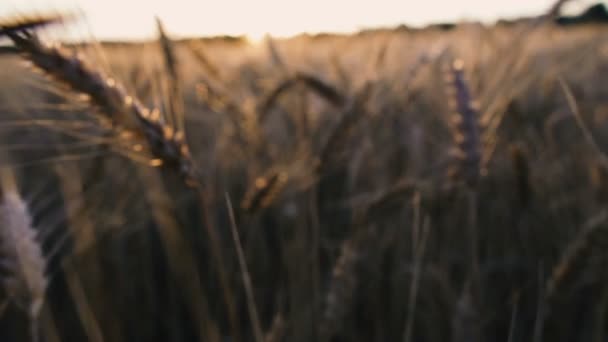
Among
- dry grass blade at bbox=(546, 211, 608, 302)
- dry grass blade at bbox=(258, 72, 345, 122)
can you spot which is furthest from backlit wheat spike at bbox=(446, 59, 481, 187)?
dry grass blade at bbox=(258, 72, 345, 122)

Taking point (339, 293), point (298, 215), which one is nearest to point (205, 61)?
point (298, 215)

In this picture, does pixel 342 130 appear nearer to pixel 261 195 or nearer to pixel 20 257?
pixel 261 195

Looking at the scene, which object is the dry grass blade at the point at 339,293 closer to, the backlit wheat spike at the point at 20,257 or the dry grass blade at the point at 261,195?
the dry grass blade at the point at 261,195

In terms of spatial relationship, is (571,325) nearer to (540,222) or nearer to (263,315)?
(540,222)

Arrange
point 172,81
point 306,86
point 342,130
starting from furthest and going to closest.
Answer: point 306,86, point 342,130, point 172,81

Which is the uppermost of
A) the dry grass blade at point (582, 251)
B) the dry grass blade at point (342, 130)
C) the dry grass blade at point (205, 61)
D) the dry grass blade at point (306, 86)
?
the dry grass blade at point (205, 61)

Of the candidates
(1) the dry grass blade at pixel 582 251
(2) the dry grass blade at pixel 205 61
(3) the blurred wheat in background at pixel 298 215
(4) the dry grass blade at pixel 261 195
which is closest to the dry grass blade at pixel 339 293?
(3) the blurred wheat in background at pixel 298 215

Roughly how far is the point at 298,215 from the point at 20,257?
0.59 meters

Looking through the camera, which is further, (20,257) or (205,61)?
(205,61)

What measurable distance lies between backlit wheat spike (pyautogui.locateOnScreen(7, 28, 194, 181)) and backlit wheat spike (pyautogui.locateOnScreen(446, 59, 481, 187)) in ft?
0.98

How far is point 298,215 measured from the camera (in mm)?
977

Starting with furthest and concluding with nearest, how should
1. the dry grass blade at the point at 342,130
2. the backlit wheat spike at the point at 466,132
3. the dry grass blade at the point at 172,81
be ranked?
the dry grass blade at the point at 342,130 → the backlit wheat spike at the point at 466,132 → the dry grass blade at the point at 172,81

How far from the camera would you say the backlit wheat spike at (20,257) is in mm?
407

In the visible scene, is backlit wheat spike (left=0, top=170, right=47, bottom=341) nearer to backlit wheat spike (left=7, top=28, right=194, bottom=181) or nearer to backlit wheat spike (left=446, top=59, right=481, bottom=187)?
backlit wheat spike (left=7, top=28, right=194, bottom=181)
